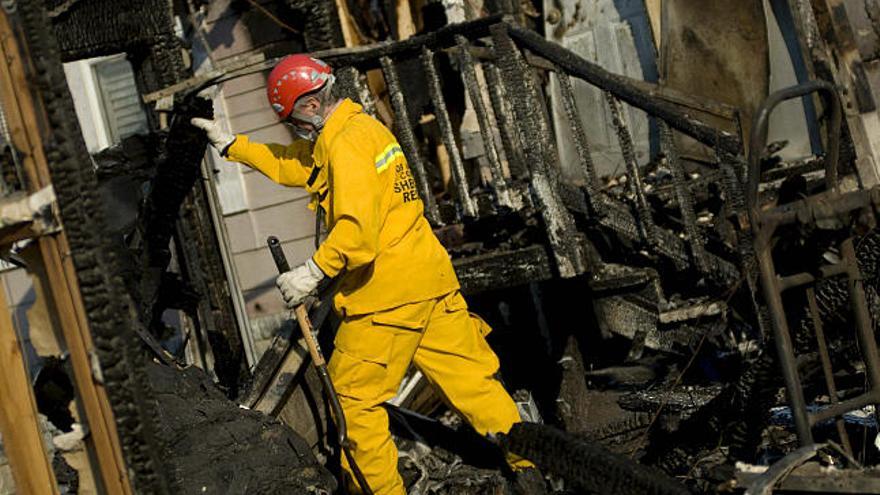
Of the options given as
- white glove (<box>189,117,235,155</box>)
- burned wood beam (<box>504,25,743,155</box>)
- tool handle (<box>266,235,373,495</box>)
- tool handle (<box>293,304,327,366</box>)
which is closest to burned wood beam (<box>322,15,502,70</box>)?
burned wood beam (<box>504,25,743,155</box>)

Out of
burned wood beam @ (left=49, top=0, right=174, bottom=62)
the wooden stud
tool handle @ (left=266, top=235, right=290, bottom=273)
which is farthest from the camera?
burned wood beam @ (left=49, top=0, right=174, bottom=62)

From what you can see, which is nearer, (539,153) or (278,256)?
(278,256)

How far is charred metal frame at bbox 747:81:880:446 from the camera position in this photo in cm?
426

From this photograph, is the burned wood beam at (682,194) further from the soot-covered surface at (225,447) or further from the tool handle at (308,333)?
the soot-covered surface at (225,447)

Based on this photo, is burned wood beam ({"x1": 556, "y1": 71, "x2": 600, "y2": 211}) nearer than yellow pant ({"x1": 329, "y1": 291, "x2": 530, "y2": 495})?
No

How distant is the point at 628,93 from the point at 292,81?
7.22 feet

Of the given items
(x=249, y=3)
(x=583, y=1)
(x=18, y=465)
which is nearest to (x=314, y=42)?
(x=249, y=3)

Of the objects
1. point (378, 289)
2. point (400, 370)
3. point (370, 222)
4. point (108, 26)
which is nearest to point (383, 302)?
point (378, 289)

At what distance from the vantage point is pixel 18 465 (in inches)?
182

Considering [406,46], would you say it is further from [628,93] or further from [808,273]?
[808,273]

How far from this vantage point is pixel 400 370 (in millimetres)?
6016

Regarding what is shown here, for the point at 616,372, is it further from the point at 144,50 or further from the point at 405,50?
the point at 144,50

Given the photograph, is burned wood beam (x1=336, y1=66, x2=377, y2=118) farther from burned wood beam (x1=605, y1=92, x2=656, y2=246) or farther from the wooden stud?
the wooden stud

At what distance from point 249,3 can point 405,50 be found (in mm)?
3129
